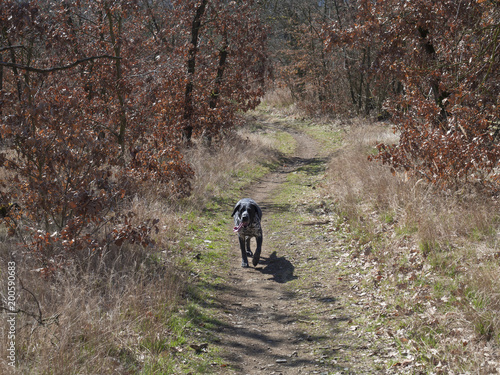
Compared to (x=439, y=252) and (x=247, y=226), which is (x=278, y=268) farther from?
(x=439, y=252)

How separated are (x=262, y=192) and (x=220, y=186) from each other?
142 cm

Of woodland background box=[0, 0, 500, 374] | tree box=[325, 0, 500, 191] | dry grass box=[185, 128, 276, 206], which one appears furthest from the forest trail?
tree box=[325, 0, 500, 191]

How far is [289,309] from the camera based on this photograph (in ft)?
21.0

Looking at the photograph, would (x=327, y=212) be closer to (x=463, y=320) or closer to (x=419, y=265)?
(x=419, y=265)

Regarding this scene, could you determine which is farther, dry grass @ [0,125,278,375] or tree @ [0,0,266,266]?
tree @ [0,0,266,266]

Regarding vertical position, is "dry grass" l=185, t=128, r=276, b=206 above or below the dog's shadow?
above

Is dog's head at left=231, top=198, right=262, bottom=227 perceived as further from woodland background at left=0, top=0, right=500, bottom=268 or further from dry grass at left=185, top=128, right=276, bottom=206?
dry grass at left=185, top=128, right=276, bottom=206

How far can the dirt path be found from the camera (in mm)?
5121

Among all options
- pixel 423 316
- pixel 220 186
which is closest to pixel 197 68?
pixel 220 186

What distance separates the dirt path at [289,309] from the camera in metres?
5.12

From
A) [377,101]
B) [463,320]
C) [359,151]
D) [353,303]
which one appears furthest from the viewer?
[377,101]

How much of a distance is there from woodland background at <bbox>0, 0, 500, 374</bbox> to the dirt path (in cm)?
176

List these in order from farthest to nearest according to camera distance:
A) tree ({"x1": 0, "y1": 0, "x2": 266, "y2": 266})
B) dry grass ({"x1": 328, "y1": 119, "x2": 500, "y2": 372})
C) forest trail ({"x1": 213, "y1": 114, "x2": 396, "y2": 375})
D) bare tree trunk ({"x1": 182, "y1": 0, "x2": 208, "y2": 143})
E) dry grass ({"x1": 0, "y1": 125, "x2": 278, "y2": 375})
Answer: bare tree trunk ({"x1": 182, "y1": 0, "x2": 208, "y2": 143}), tree ({"x1": 0, "y1": 0, "x2": 266, "y2": 266}), forest trail ({"x1": 213, "y1": 114, "x2": 396, "y2": 375}), dry grass ({"x1": 328, "y1": 119, "x2": 500, "y2": 372}), dry grass ({"x1": 0, "y1": 125, "x2": 278, "y2": 375})

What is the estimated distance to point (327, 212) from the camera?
1086cm
